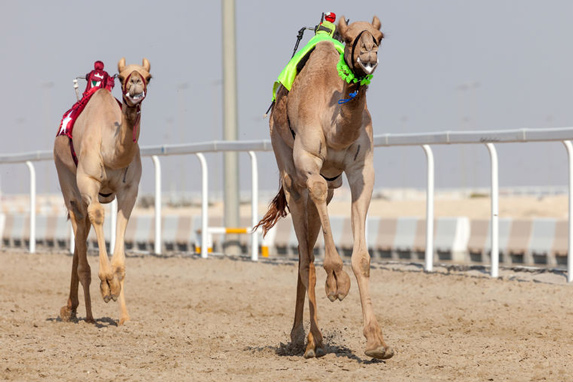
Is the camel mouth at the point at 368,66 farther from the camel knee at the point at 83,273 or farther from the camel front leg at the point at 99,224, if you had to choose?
the camel knee at the point at 83,273

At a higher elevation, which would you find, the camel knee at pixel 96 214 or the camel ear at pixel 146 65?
the camel ear at pixel 146 65

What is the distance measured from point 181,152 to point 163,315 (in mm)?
5823

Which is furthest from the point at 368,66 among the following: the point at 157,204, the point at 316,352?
the point at 157,204

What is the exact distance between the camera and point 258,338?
8062mm

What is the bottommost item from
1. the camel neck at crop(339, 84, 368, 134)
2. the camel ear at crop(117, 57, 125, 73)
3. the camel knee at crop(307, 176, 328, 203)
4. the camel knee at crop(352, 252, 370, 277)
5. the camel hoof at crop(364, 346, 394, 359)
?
the camel hoof at crop(364, 346, 394, 359)

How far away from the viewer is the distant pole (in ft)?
55.1

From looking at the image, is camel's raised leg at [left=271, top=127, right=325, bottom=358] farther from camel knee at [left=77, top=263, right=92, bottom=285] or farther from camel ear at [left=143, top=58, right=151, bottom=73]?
camel knee at [left=77, top=263, right=92, bottom=285]

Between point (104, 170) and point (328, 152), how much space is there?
9.39 feet

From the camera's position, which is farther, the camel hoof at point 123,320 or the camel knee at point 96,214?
the camel hoof at point 123,320

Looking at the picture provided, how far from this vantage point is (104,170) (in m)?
8.85

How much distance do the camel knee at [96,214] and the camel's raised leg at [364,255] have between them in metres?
2.82

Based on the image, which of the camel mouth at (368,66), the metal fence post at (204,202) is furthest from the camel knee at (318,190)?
the metal fence post at (204,202)

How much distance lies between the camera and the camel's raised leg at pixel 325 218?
6.32 meters

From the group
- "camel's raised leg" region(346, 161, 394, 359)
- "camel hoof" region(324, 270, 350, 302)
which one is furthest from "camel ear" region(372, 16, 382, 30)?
"camel hoof" region(324, 270, 350, 302)
